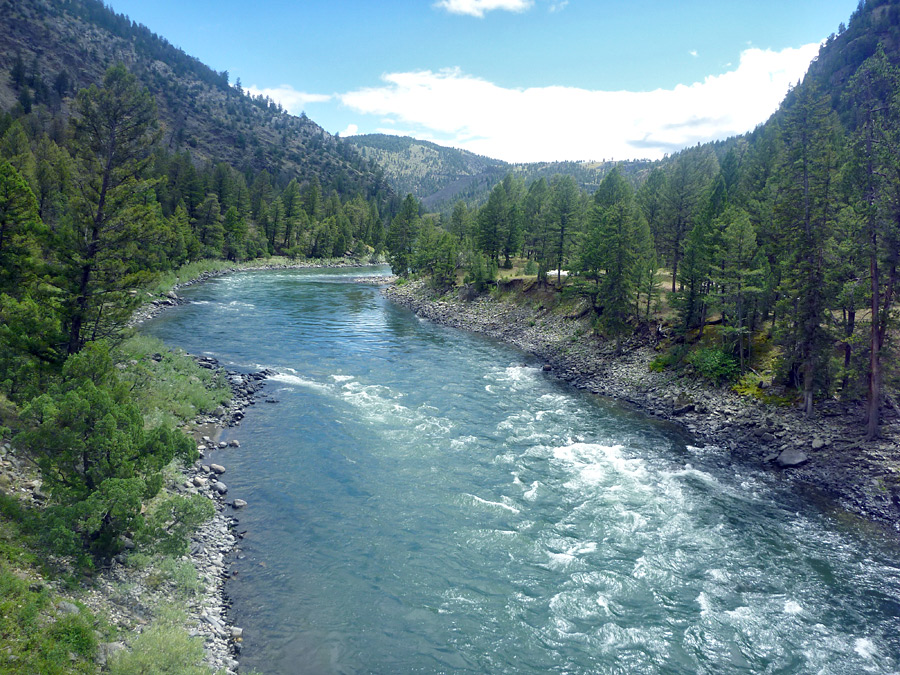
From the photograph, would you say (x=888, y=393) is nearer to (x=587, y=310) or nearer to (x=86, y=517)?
(x=587, y=310)

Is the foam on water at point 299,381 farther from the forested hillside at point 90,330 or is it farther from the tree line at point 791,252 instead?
the tree line at point 791,252

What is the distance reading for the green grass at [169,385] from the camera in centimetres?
2308

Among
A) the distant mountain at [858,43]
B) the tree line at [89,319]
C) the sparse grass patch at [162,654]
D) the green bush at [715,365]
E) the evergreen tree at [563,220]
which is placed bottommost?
the sparse grass patch at [162,654]

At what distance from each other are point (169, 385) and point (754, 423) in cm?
3321

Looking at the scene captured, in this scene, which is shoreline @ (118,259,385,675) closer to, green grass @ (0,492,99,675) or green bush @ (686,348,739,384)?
green grass @ (0,492,99,675)

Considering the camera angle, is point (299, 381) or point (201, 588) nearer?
point (201, 588)

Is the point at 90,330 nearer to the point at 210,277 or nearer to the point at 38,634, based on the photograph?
the point at 38,634

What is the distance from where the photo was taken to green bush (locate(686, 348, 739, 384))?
109ft

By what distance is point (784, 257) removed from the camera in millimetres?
30141

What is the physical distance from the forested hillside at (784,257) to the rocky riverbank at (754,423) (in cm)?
112

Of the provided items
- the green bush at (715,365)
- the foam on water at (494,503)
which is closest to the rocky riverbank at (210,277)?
the foam on water at (494,503)

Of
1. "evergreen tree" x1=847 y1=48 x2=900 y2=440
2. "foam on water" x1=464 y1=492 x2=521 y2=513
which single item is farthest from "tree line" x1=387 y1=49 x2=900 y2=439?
"foam on water" x1=464 y1=492 x2=521 y2=513

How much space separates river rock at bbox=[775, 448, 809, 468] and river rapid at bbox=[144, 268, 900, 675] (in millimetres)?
2385

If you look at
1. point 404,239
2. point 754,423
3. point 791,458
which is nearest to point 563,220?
point 754,423
